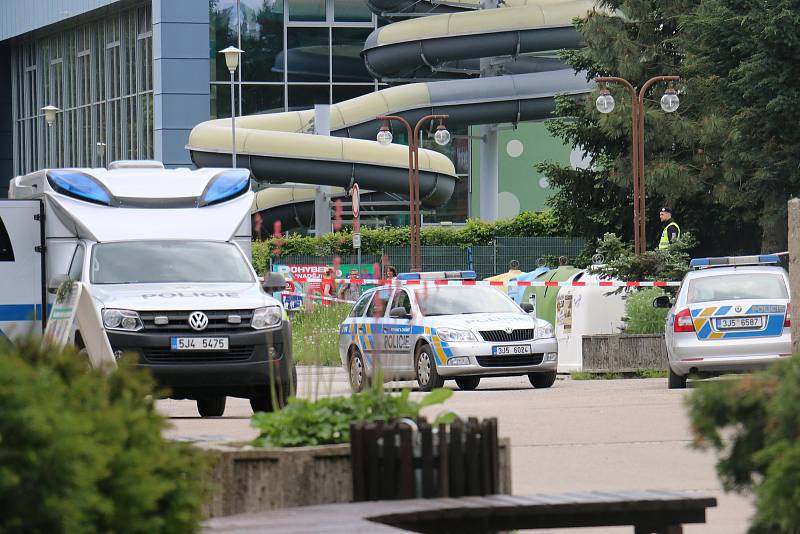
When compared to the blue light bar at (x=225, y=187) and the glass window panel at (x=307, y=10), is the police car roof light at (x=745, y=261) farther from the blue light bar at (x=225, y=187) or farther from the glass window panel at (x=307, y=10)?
the glass window panel at (x=307, y=10)

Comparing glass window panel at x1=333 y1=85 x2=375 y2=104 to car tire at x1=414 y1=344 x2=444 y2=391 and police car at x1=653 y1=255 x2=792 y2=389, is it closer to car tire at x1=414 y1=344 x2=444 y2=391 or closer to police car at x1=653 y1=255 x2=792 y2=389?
car tire at x1=414 y1=344 x2=444 y2=391

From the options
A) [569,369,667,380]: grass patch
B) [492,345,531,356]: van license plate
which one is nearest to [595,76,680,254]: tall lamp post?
[569,369,667,380]: grass patch

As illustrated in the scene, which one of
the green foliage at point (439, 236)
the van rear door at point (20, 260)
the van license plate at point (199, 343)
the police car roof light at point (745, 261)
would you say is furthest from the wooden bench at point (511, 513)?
the green foliage at point (439, 236)

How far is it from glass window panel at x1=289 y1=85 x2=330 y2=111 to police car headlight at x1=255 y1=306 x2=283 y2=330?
165ft

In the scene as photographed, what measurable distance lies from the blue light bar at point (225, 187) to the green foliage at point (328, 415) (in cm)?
1092

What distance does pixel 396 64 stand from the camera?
56594 mm

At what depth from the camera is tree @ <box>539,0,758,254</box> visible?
4516 centimetres

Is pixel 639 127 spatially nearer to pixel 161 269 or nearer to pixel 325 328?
pixel 325 328

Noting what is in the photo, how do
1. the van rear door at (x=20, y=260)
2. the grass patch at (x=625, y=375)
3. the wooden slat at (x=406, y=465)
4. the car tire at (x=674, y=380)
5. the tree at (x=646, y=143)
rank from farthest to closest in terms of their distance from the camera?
the tree at (x=646, y=143) < the grass patch at (x=625, y=375) < the car tire at (x=674, y=380) < the van rear door at (x=20, y=260) < the wooden slat at (x=406, y=465)

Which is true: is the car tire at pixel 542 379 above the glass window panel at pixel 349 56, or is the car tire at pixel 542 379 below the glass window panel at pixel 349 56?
below

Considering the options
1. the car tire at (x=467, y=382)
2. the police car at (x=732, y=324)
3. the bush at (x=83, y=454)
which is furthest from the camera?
the car tire at (x=467, y=382)

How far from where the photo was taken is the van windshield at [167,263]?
59.6 feet

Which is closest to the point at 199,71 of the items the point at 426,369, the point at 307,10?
the point at 307,10

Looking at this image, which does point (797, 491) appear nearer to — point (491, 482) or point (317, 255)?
point (491, 482)
